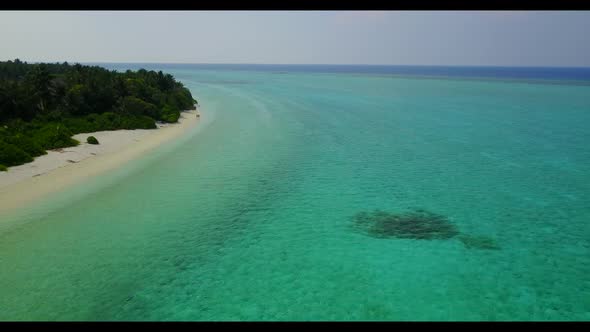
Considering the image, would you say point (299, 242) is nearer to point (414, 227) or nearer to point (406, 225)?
point (406, 225)

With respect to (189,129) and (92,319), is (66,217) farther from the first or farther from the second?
(189,129)

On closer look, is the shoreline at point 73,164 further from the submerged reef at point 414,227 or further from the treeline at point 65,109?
the submerged reef at point 414,227

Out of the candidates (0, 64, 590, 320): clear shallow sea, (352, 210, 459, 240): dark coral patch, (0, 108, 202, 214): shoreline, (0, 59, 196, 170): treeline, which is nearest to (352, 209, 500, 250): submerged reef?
(352, 210, 459, 240): dark coral patch

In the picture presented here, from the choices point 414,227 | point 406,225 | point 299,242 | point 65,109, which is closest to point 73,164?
point 65,109

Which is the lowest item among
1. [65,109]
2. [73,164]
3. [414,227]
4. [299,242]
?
[299,242]

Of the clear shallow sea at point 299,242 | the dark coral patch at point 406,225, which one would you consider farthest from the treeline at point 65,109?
the dark coral patch at point 406,225

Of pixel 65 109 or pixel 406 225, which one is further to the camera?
pixel 65 109

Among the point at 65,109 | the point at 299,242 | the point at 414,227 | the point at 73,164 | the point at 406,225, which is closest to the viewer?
the point at 299,242

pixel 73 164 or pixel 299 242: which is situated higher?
pixel 73 164
